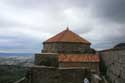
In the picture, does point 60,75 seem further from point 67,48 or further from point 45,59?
point 67,48

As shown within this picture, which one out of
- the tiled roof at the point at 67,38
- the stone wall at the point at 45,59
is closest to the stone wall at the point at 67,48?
the tiled roof at the point at 67,38

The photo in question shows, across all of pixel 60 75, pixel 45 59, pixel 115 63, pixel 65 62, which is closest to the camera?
pixel 60 75

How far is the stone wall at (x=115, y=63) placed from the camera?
16.9 meters

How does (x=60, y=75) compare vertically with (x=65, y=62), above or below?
below

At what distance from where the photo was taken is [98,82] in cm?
1406

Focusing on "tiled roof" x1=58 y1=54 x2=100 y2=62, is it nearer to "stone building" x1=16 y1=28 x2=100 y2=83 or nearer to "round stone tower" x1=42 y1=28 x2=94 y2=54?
"stone building" x1=16 y1=28 x2=100 y2=83

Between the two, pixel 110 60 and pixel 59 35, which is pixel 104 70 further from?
pixel 59 35

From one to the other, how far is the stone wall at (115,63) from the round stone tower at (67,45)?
2.01 metres

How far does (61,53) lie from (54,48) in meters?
0.93

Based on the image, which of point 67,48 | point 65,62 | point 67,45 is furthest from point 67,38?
point 65,62

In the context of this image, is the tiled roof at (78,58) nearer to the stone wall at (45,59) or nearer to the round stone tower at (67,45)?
the round stone tower at (67,45)

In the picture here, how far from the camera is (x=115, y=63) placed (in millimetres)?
18891

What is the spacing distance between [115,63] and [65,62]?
15.2ft

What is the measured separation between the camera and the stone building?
1469 cm
